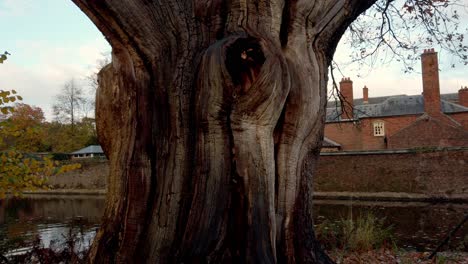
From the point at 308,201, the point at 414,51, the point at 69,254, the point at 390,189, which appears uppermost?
the point at 414,51

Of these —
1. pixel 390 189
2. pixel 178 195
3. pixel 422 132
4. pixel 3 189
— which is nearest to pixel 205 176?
pixel 178 195

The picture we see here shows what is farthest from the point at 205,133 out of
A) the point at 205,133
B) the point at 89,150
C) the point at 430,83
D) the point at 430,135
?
the point at 89,150

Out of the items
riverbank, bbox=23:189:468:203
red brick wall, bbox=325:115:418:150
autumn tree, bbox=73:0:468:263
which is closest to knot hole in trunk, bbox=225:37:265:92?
autumn tree, bbox=73:0:468:263

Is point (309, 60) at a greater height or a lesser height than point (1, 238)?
greater

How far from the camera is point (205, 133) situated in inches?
120

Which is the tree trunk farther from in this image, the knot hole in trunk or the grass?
the grass

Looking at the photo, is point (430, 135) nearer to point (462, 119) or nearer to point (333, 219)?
point (462, 119)

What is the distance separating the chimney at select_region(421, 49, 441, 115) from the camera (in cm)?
2934

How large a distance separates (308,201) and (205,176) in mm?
1030

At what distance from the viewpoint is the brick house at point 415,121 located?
29.4m

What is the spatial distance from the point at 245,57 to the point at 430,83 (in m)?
31.0

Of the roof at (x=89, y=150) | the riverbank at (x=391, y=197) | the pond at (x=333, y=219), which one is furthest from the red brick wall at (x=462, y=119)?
the roof at (x=89, y=150)

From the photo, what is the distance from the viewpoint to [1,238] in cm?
1067

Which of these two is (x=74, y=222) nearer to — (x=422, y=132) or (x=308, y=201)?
(x=308, y=201)
